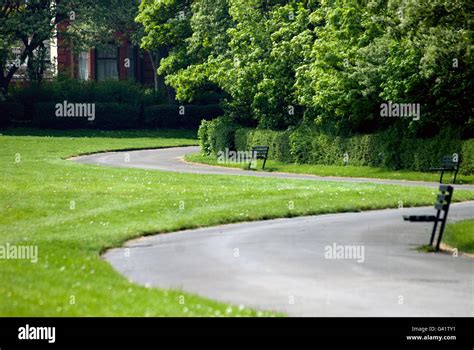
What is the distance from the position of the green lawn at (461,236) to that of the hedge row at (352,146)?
15508mm

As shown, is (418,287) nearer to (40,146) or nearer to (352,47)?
(352,47)

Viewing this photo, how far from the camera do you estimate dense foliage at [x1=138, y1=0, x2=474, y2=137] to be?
3194cm

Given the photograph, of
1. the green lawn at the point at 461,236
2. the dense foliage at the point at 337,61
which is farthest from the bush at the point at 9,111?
the green lawn at the point at 461,236

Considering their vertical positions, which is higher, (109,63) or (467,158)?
(109,63)

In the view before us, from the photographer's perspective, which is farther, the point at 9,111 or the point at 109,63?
the point at 109,63

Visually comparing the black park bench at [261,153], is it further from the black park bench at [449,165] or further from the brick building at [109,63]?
the brick building at [109,63]

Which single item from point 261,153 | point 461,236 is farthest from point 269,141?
point 461,236

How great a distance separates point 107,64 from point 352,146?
42.1 metres

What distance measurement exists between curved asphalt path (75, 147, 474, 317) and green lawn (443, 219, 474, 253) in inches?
22.6

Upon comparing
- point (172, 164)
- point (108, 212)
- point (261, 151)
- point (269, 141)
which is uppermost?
point (269, 141)

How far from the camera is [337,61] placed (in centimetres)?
4466

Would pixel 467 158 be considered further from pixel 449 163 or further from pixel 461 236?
pixel 461 236

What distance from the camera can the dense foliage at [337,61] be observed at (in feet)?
105
